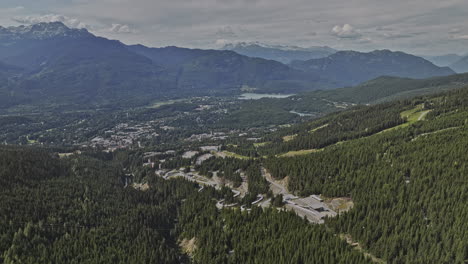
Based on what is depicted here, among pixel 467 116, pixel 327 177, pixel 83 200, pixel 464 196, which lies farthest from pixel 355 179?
pixel 83 200

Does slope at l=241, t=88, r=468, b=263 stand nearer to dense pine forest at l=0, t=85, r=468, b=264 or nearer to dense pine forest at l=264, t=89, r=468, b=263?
dense pine forest at l=264, t=89, r=468, b=263

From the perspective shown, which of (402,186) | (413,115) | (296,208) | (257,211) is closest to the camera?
(402,186)

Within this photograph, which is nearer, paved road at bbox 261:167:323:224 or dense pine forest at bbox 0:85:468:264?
dense pine forest at bbox 0:85:468:264

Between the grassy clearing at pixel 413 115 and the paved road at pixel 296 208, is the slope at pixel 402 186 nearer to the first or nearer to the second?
the paved road at pixel 296 208

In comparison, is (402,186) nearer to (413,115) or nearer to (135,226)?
(135,226)

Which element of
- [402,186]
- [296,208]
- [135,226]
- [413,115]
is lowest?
[135,226]

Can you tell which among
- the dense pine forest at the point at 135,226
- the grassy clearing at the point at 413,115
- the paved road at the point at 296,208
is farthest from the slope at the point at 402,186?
the grassy clearing at the point at 413,115

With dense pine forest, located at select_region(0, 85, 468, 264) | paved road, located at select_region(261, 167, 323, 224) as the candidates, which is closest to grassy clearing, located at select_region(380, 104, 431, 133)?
dense pine forest, located at select_region(0, 85, 468, 264)

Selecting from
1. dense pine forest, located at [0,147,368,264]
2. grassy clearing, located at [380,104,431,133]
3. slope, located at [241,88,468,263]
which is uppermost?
grassy clearing, located at [380,104,431,133]

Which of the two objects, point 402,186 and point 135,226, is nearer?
point 402,186

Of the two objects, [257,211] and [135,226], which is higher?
[257,211]

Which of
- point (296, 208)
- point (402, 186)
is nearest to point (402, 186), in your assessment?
point (402, 186)
